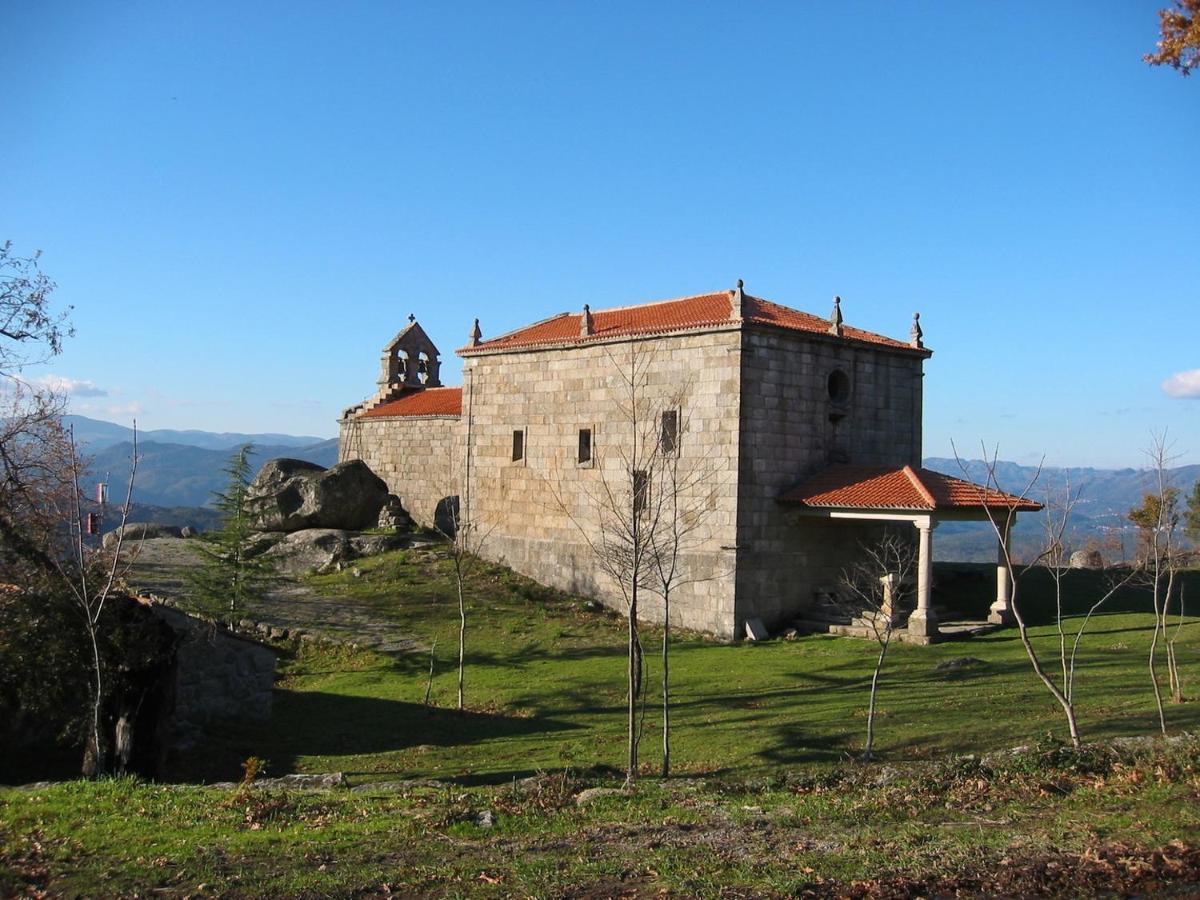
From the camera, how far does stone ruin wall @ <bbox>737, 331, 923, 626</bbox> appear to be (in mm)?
24141

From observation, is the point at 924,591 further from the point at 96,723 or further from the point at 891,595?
the point at 96,723

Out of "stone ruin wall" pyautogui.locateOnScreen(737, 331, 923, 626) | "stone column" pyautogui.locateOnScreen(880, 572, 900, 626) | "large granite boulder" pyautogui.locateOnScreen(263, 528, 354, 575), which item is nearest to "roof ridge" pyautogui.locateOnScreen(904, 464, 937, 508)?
"stone column" pyautogui.locateOnScreen(880, 572, 900, 626)

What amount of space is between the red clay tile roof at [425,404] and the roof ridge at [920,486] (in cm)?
1591

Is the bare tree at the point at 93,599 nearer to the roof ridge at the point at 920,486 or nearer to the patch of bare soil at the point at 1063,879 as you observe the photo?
the patch of bare soil at the point at 1063,879

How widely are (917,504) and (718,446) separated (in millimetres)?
4882

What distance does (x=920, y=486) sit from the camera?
22.6 metres

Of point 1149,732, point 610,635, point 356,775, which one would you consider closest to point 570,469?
point 610,635

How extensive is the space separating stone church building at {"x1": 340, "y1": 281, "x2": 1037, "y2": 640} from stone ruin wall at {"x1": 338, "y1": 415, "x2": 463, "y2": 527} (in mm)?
2219

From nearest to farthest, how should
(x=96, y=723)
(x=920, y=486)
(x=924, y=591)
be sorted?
(x=96, y=723), (x=924, y=591), (x=920, y=486)

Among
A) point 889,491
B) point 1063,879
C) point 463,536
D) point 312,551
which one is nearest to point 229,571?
point 463,536

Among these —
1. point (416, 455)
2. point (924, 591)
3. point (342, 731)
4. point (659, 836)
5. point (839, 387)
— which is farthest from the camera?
point (416, 455)

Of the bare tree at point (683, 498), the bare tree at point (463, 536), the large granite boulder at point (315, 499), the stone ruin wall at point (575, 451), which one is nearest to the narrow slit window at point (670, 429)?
the bare tree at point (683, 498)

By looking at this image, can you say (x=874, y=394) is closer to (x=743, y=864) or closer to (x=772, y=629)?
(x=772, y=629)

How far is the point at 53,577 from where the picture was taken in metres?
13.6
